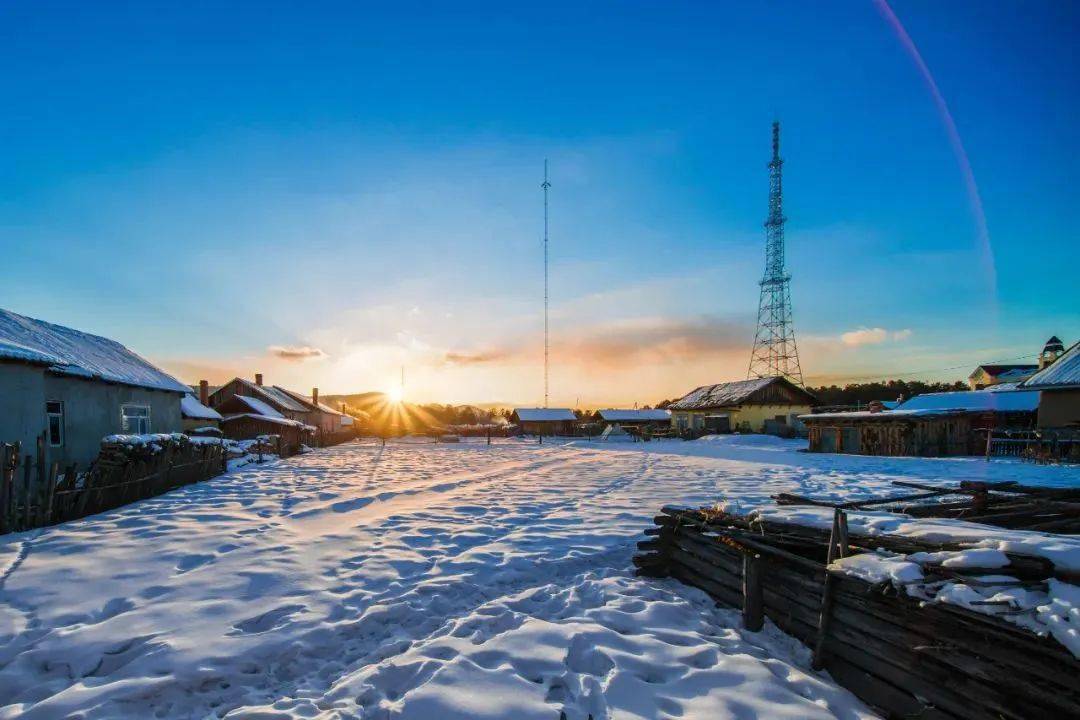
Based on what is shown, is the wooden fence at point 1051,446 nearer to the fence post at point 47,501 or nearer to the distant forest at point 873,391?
the fence post at point 47,501

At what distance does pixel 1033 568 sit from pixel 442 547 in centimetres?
690

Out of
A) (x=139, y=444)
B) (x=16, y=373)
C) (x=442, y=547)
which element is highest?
(x=16, y=373)

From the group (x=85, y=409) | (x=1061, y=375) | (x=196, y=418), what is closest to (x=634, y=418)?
(x=1061, y=375)

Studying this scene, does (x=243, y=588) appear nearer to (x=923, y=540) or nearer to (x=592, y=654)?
(x=592, y=654)

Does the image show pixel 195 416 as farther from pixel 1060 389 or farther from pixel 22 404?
pixel 1060 389


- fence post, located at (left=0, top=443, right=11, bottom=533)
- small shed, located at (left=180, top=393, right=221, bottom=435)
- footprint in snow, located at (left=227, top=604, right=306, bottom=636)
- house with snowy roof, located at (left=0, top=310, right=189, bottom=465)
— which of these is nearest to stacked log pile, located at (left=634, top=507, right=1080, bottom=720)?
footprint in snow, located at (left=227, top=604, right=306, bottom=636)

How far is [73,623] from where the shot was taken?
16.4 ft

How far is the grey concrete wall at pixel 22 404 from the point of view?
11.9m

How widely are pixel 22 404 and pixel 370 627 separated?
1345cm

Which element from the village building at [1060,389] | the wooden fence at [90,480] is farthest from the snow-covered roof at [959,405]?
the wooden fence at [90,480]

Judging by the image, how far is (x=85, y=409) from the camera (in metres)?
16.1

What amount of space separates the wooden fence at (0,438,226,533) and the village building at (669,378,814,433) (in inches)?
1531

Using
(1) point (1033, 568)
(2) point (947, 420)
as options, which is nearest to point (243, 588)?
(1) point (1033, 568)

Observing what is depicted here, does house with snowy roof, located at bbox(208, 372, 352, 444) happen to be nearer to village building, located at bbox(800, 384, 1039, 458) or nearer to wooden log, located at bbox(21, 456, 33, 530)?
wooden log, located at bbox(21, 456, 33, 530)
